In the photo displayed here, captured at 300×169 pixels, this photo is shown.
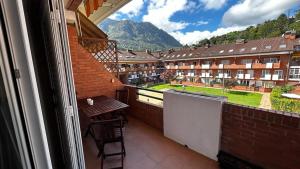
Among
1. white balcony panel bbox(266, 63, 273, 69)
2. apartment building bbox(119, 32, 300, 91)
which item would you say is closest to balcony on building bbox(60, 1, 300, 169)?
apartment building bbox(119, 32, 300, 91)

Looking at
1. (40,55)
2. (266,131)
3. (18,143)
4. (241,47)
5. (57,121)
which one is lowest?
(266,131)

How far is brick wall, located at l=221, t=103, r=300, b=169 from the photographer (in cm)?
172

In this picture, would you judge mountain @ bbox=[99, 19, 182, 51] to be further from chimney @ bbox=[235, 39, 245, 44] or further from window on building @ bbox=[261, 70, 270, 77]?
window on building @ bbox=[261, 70, 270, 77]

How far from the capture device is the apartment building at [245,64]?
570 inches

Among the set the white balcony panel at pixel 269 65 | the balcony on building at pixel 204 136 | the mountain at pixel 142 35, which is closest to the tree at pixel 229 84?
the white balcony panel at pixel 269 65

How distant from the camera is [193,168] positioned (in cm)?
219

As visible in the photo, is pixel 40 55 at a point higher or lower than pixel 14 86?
higher

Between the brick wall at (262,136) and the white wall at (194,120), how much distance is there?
130 millimetres

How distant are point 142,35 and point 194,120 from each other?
3591cm

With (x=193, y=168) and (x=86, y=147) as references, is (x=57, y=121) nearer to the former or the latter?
(x=86, y=147)

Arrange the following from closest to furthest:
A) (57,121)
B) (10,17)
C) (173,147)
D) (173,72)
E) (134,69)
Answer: (10,17), (57,121), (173,147), (134,69), (173,72)

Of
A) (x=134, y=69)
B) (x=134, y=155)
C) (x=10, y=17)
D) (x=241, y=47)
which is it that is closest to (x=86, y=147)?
(x=134, y=155)

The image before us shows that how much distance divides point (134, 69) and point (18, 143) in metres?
20.6

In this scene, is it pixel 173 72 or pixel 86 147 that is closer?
pixel 86 147
